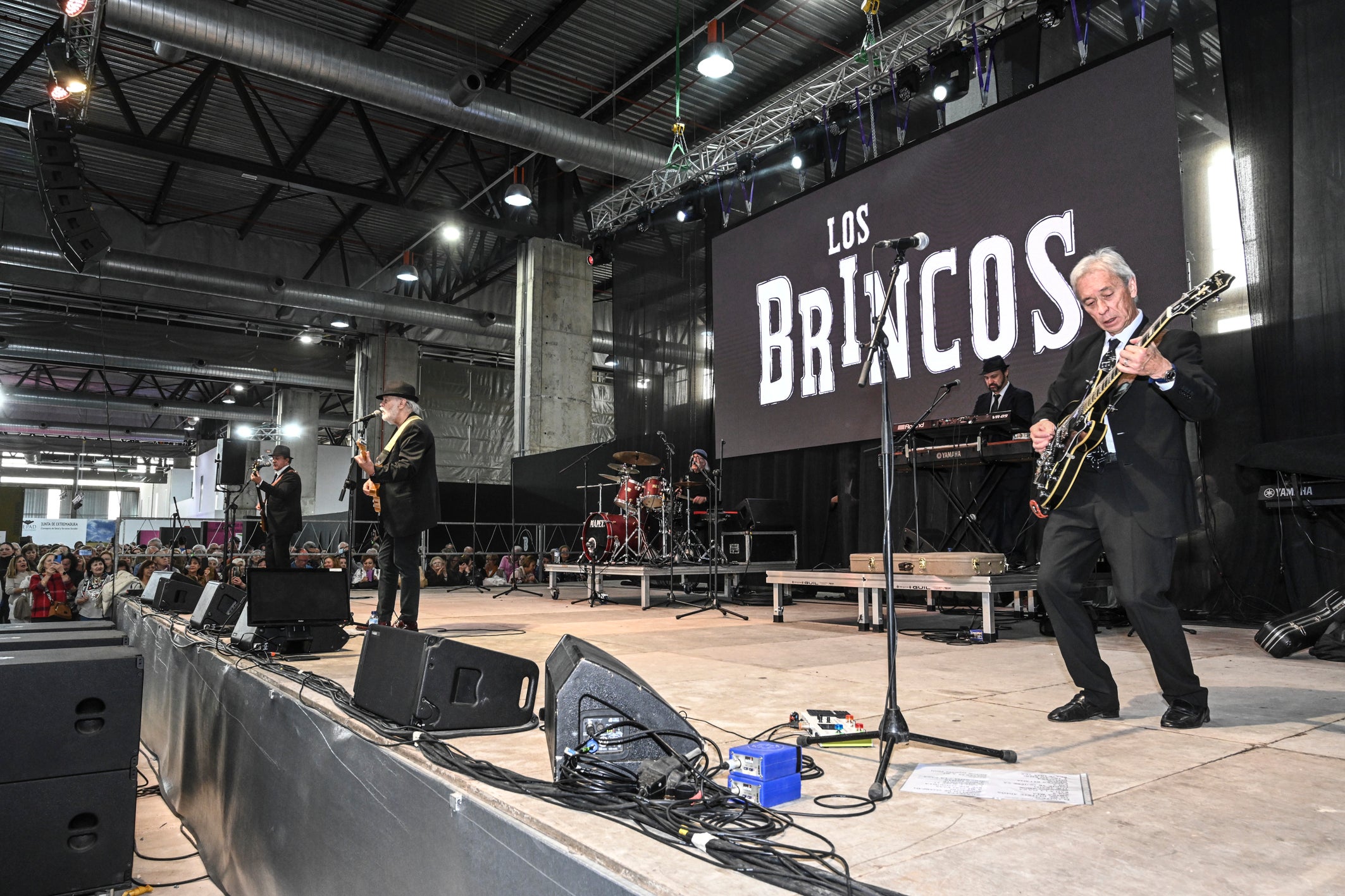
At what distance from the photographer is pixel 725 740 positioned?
7.50 feet

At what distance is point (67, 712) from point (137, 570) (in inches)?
382

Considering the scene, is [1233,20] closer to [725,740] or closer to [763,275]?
[763,275]

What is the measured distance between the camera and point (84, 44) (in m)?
6.71

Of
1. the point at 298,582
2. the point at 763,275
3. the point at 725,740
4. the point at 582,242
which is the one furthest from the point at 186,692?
the point at 582,242

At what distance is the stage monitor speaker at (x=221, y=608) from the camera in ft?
15.0

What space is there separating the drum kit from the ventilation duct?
11.9ft

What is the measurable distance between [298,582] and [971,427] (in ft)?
13.5

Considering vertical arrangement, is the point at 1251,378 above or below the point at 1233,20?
below

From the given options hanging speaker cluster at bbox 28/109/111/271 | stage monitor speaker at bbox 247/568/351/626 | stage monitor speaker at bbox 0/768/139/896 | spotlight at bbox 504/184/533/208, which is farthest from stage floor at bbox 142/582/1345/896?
spotlight at bbox 504/184/533/208

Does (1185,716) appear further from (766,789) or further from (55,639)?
(55,639)

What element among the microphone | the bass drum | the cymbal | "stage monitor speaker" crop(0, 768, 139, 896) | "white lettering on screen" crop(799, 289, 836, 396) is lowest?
"stage monitor speaker" crop(0, 768, 139, 896)

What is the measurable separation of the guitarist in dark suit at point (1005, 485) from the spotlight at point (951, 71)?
2.76 m

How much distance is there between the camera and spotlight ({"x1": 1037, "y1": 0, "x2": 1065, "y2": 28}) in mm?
6621

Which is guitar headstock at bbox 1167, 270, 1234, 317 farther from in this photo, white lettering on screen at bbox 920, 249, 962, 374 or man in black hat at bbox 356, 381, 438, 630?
white lettering on screen at bbox 920, 249, 962, 374
